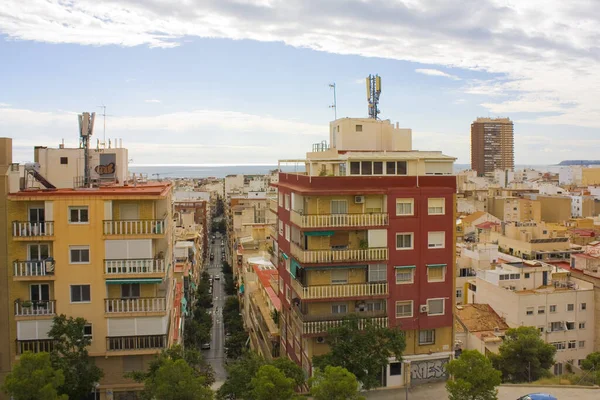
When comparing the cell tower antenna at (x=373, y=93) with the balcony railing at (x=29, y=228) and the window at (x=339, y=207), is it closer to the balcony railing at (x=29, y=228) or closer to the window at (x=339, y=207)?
the window at (x=339, y=207)

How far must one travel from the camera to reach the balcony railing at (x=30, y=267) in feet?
81.2

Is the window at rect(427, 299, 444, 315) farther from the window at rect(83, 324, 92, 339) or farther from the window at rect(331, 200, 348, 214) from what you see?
the window at rect(83, 324, 92, 339)

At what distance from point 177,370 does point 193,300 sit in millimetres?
45297

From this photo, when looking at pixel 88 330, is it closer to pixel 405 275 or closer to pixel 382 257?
pixel 382 257

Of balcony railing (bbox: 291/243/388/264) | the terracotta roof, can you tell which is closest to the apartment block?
balcony railing (bbox: 291/243/388/264)

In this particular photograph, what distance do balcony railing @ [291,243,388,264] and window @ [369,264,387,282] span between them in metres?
0.48

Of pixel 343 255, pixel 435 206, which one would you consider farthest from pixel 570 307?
pixel 343 255

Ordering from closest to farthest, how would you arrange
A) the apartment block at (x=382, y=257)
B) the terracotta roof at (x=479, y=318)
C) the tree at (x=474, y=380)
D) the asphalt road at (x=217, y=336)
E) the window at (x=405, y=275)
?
the tree at (x=474, y=380) → the apartment block at (x=382, y=257) → the window at (x=405, y=275) → the terracotta roof at (x=479, y=318) → the asphalt road at (x=217, y=336)

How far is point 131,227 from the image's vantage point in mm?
25453

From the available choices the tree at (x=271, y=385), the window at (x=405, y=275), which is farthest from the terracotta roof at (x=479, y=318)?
the tree at (x=271, y=385)

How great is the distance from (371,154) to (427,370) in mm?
11024

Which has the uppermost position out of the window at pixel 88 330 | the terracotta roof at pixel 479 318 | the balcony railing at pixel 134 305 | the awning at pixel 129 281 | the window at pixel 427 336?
the awning at pixel 129 281

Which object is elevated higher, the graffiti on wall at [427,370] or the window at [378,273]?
the window at [378,273]

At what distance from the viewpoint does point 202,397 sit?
21.3 metres
